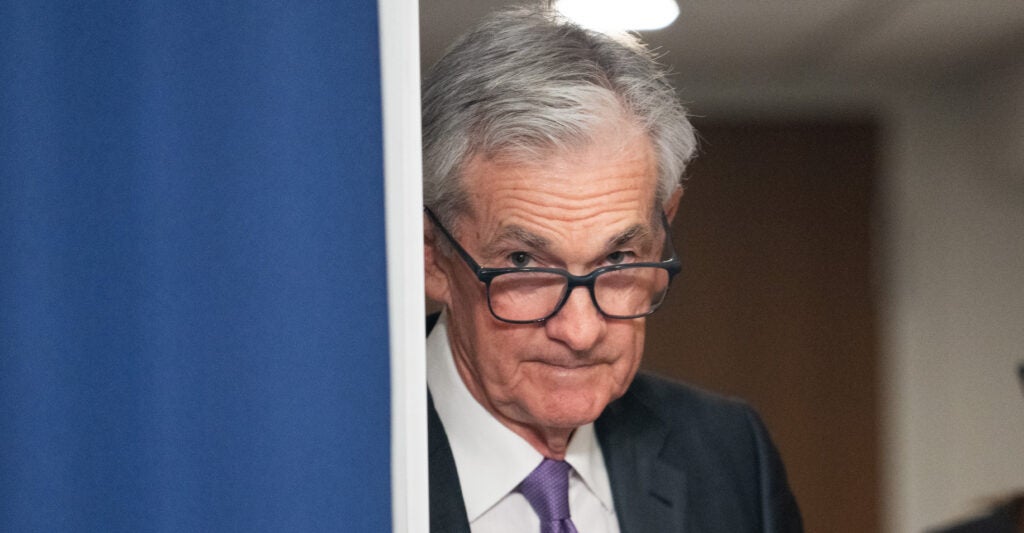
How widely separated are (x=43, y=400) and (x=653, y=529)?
2.70ft

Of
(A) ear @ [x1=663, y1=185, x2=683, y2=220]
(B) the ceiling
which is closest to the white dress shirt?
(A) ear @ [x1=663, y1=185, x2=683, y2=220]

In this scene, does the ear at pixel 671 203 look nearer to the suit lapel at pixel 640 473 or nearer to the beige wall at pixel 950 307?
the suit lapel at pixel 640 473

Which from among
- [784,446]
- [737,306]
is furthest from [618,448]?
[784,446]

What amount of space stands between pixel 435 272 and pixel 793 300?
1339mm

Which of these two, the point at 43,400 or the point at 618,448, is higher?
the point at 43,400

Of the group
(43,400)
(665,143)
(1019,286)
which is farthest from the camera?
(1019,286)

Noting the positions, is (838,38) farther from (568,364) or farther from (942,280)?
(568,364)

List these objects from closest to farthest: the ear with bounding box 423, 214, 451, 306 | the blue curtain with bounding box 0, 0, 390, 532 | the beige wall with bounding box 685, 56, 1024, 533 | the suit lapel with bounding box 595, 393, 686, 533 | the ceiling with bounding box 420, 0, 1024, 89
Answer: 1. the blue curtain with bounding box 0, 0, 390, 532
2. the ear with bounding box 423, 214, 451, 306
3. the suit lapel with bounding box 595, 393, 686, 533
4. the ceiling with bounding box 420, 0, 1024, 89
5. the beige wall with bounding box 685, 56, 1024, 533

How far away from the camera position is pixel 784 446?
92.7 inches

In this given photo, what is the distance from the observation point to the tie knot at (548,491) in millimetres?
1234

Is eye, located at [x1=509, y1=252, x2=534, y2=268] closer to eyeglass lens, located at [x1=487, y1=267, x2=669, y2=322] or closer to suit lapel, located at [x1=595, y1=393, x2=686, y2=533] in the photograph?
eyeglass lens, located at [x1=487, y1=267, x2=669, y2=322]

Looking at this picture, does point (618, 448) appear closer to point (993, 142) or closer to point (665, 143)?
point (665, 143)

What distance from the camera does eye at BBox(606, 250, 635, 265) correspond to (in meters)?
1.13

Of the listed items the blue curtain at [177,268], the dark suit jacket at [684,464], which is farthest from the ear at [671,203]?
the blue curtain at [177,268]
